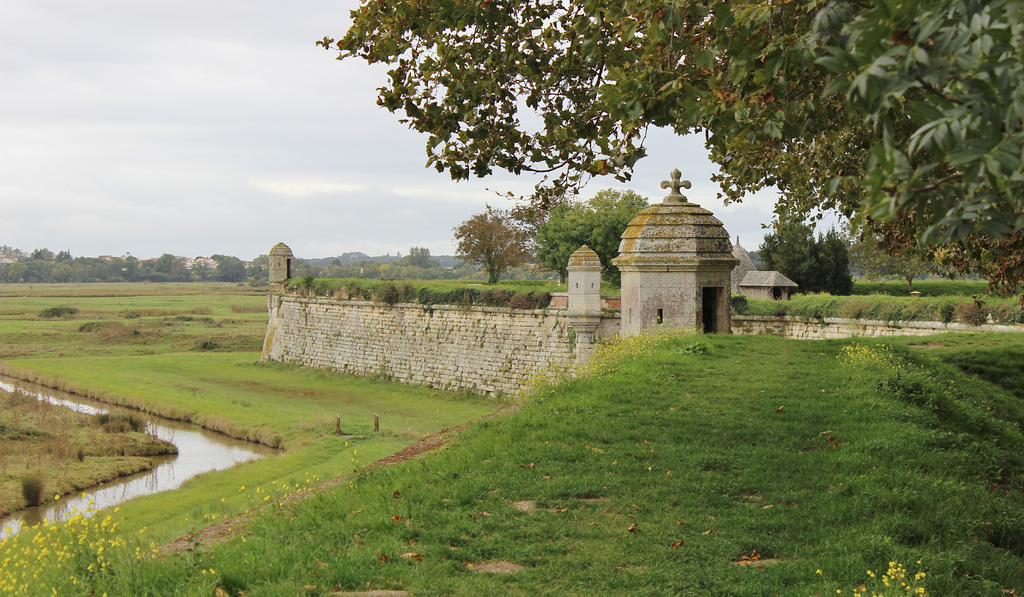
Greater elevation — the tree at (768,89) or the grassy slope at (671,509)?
the tree at (768,89)

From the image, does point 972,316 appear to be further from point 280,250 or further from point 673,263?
point 280,250

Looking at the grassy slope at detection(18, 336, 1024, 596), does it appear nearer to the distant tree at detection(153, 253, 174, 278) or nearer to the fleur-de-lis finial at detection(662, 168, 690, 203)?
the fleur-de-lis finial at detection(662, 168, 690, 203)

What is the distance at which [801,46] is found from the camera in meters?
4.12

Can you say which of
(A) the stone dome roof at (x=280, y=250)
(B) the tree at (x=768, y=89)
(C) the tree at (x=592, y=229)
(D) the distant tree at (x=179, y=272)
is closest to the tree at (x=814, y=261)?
(C) the tree at (x=592, y=229)

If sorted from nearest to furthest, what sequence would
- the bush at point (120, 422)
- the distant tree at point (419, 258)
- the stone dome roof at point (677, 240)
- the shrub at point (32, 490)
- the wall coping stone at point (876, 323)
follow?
the stone dome roof at point (677, 240) → the shrub at point (32, 490) → the wall coping stone at point (876, 323) → the bush at point (120, 422) → the distant tree at point (419, 258)

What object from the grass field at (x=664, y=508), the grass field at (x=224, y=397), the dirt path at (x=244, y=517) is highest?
the grass field at (x=664, y=508)

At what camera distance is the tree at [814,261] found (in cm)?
3367

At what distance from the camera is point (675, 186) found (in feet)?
43.8

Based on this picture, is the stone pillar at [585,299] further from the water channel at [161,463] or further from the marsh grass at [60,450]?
the marsh grass at [60,450]

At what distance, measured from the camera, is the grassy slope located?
417 centimetres

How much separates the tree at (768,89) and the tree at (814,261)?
24392mm

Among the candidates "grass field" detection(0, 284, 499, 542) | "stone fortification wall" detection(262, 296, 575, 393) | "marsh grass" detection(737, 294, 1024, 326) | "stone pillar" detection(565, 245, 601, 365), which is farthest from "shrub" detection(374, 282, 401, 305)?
"marsh grass" detection(737, 294, 1024, 326)

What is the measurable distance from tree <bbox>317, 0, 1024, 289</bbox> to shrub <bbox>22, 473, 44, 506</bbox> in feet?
40.4

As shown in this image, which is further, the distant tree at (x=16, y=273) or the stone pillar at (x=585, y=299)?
the distant tree at (x=16, y=273)
